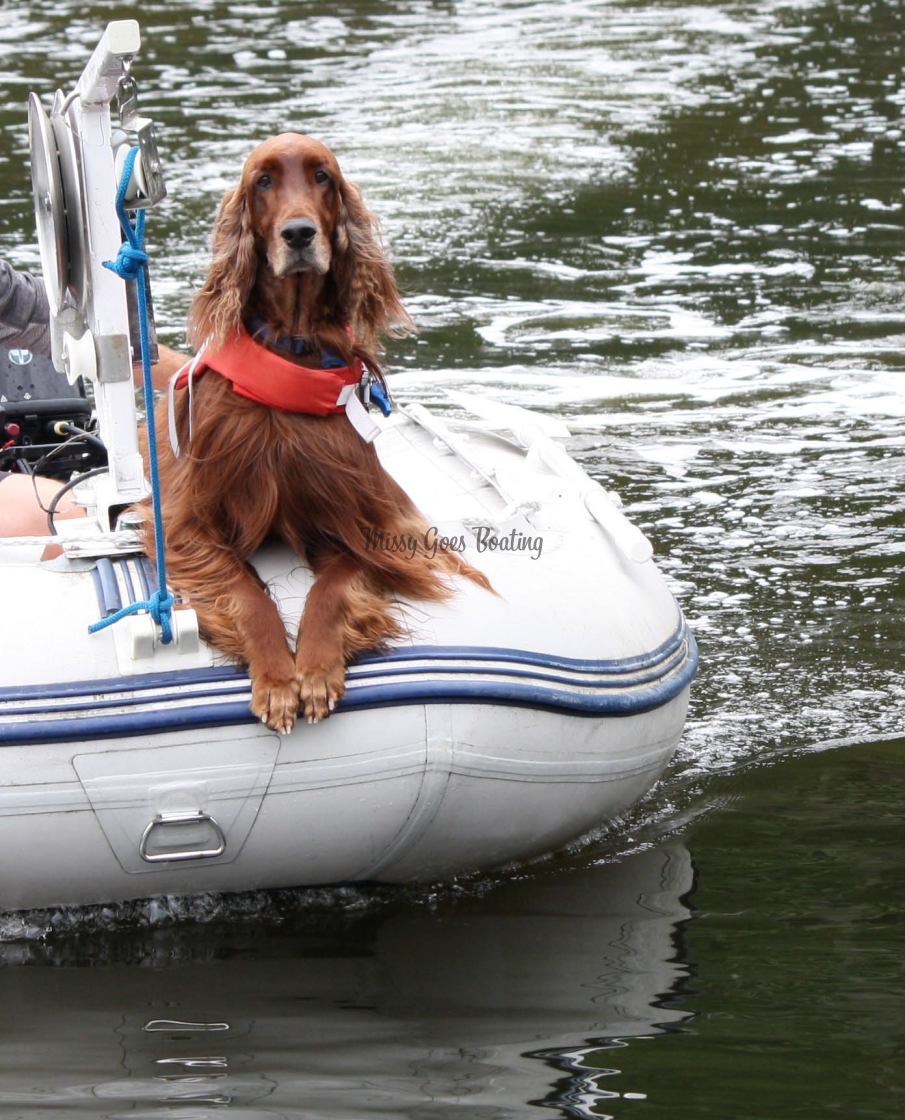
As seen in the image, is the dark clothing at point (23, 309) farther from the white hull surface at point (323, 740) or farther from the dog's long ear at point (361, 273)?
the dog's long ear at point (361, 273)

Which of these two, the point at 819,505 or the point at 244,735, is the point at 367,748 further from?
the point at 819,505

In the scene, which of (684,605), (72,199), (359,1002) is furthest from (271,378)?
(684,605)

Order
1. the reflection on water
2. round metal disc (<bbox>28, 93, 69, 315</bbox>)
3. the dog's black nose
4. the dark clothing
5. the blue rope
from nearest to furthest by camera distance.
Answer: the reflection on water < the blue rope < the dog's black nose < round metal disc (<bbox>28, 93, 69, 315</bbox>) < the dark clothing

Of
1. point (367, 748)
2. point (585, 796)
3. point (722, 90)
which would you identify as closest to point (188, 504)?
point (367, 748)

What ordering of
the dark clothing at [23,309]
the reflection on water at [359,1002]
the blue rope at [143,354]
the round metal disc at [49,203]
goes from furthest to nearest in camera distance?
the dark clothing at [23,309]
the round metal disc at [49,203]
the blue rope at [143,354]
the reflection on water at [359,1002]

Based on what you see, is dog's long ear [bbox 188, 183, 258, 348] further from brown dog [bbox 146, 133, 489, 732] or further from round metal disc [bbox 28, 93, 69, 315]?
round metal disc [bbox 28, 93, 69, 315]

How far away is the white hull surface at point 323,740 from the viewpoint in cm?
327

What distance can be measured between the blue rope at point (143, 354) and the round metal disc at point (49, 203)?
19cm

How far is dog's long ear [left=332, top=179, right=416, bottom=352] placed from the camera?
3.44 meters

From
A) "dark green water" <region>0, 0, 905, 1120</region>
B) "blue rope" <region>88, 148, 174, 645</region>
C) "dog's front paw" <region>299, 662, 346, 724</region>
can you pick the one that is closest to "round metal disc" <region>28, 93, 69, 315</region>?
"blue rope" <region>88, 148, 174, 645</region>

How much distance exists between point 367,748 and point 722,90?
10.8 meters

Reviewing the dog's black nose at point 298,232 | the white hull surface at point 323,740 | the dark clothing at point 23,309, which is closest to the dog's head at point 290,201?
the dog's black nose at point 298,232

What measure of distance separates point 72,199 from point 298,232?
19.6 inches

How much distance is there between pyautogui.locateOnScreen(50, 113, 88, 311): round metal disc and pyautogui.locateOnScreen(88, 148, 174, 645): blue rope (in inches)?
6.4
